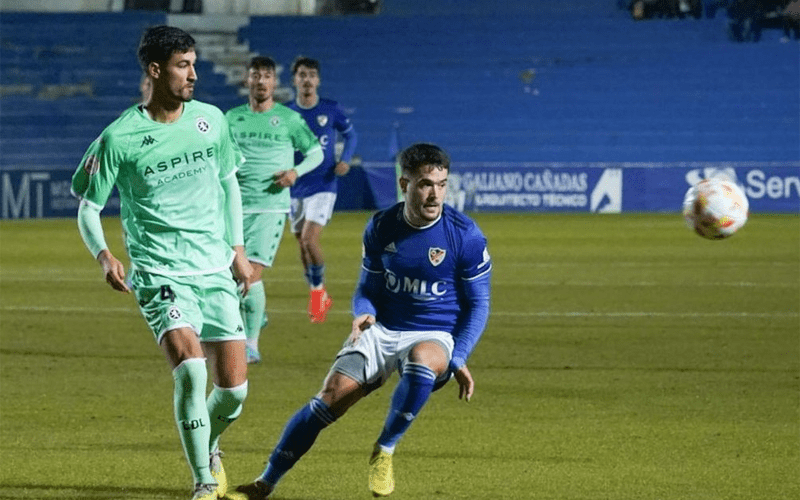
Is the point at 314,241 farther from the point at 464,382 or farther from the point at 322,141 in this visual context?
the point at 464,382

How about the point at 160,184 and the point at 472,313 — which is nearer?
the point at 160,184

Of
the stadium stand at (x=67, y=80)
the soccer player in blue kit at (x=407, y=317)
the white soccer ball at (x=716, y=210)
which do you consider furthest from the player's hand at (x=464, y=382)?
Result: the stadium stand at (x=67, y=80)

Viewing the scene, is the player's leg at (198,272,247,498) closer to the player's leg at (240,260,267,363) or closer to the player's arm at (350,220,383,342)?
the player's arm at (350,220,383,342)

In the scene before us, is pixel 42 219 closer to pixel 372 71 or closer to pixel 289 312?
pixel 372 71

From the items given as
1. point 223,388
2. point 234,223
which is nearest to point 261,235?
point 234,223

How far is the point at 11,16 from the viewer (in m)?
40.7

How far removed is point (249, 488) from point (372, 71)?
34.5m

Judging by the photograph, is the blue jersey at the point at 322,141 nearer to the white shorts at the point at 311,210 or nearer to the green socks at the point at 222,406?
the white shorts at the point at 311,210

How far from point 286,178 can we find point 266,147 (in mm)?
731

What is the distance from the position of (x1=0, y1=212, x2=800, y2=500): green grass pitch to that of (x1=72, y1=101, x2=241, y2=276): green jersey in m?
1.15

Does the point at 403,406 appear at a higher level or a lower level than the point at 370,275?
lower

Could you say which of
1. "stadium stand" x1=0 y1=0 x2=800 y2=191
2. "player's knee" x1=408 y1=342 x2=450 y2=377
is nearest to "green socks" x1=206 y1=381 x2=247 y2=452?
"player's knee" x1=408 y1=342 x2=450 y2=377

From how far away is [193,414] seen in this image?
634cm

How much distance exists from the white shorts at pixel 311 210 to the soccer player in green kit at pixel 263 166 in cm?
182
